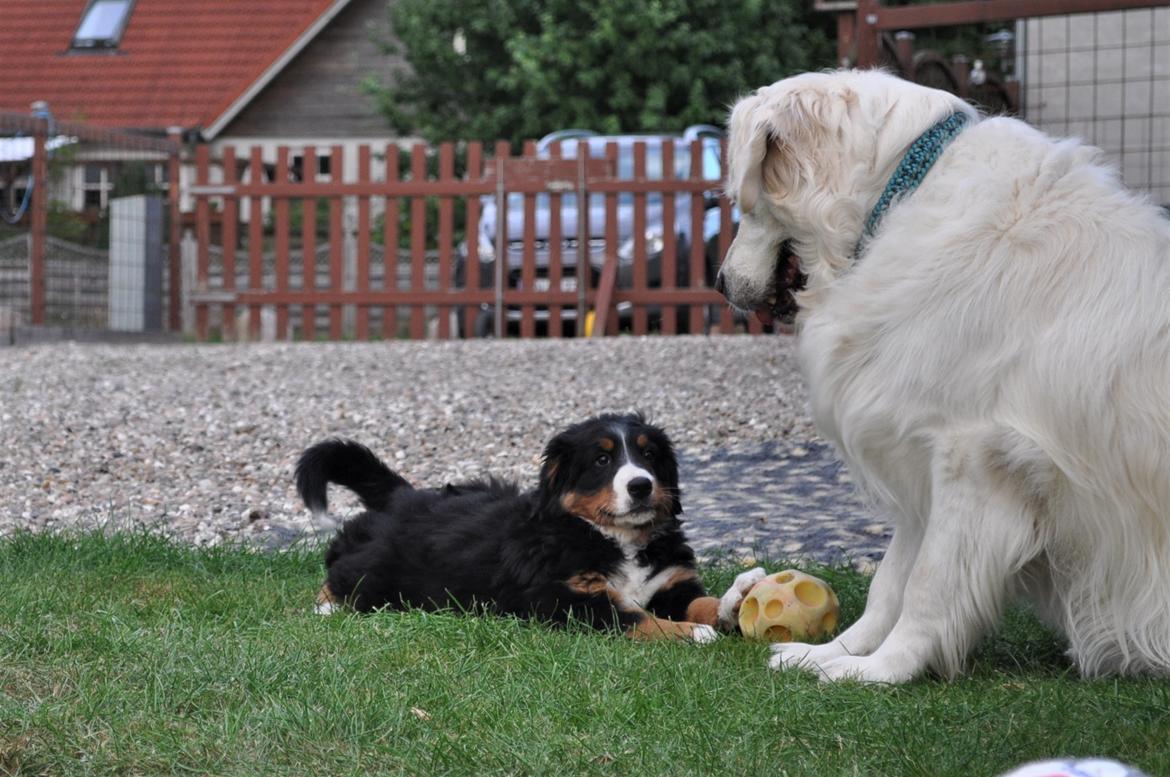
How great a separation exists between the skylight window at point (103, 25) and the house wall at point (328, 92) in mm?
3279

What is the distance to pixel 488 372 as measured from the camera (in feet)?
36.3

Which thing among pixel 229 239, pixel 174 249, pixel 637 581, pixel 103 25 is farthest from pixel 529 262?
pixel 103 25

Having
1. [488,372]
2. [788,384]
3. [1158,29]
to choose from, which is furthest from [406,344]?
[1158,29]

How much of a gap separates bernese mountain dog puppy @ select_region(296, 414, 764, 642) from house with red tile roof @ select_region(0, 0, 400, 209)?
24874 millimetres

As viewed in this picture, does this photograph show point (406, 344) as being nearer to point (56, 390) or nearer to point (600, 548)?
point (56, 390)

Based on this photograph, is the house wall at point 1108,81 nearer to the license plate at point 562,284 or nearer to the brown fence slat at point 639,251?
the brown fence slat at point 639,251

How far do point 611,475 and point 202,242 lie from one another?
12502 mm

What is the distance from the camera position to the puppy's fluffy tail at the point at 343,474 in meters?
5.12

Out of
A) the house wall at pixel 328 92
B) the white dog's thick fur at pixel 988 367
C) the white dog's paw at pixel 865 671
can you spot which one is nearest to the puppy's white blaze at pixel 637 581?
the white dog's thick fur at pixel 988 367

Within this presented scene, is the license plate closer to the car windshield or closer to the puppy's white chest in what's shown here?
the car windshield

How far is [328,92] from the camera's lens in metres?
30.2

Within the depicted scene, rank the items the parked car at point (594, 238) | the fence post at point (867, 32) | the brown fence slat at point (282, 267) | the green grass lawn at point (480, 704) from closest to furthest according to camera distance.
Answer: the green grass lawn at point (480, 704), the fence post at point (867, 32), the parked car at point (594, 238), the brown fence slat at point (282, 267)

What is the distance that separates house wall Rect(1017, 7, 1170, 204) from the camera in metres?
13.2

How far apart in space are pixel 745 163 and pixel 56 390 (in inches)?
300
